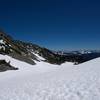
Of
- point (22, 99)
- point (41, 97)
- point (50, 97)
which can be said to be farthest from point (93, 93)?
point (22, 99)

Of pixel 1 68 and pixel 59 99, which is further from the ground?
pixel 1 68

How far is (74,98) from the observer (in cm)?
1073

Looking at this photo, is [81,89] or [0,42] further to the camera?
[0,42]

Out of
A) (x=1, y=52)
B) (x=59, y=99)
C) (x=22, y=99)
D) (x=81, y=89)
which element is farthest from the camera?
(x=1, y=52)

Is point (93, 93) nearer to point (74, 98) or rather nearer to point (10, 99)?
point (74, 98)

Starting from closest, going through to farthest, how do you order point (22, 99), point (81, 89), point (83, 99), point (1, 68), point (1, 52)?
point (83, 99)
point (81, 89)
point (22, 99)
point (1, 68)
point (1, 52)

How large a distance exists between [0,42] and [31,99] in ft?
151

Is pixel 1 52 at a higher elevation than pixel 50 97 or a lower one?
higher

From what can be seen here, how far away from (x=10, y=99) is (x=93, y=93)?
20.9 feet

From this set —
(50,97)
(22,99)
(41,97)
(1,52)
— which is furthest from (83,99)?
(1,52)

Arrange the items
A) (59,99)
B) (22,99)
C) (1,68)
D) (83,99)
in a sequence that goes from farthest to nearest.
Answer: (1,68)
(22,99)
(59,99)
(83,99)

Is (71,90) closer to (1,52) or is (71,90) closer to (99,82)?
(99,82)

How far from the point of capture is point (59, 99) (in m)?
11.2

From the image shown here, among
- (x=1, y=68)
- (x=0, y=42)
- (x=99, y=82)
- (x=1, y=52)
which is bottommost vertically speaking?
(x=99, y=82)
